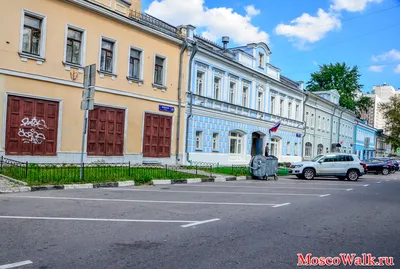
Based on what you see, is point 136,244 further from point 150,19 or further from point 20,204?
point 150,19

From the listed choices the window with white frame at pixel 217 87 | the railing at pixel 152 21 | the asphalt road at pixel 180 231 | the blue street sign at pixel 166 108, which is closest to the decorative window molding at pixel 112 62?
the railing at pixel 152 21

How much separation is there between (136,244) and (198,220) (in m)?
2.13

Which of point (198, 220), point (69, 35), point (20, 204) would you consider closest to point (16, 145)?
point (69, 35)

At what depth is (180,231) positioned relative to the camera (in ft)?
20.9

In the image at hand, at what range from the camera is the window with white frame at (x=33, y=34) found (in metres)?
16.3

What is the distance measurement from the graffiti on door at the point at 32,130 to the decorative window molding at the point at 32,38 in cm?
263

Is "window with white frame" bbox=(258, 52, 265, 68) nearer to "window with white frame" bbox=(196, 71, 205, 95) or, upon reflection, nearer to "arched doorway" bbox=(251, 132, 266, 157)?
"arched doorway" bbox=(251, 132, 266, 157)

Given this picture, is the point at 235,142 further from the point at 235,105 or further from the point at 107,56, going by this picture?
the point at 107,56

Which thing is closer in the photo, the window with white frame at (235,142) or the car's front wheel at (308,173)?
the car's front wheel at (308,173)

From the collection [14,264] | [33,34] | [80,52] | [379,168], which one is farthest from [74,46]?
[379,168]

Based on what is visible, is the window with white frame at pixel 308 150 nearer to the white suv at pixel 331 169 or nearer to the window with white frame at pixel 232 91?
the window with white frame at pixel 232 91

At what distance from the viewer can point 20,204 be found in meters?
8.69

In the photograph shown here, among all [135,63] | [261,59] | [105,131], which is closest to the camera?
[105,131]

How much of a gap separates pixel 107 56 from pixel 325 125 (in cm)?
3498
